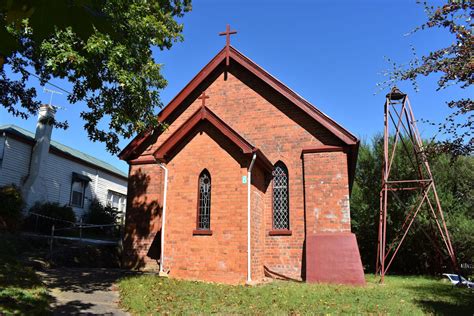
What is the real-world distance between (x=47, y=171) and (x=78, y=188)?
315cm

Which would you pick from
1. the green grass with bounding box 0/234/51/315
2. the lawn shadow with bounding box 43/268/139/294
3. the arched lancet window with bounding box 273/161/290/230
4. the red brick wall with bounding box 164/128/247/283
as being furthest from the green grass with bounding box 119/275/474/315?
the arched lancet window with bounding box 273/161/290/230

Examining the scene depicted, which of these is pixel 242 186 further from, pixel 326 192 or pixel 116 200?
pixel 116 200

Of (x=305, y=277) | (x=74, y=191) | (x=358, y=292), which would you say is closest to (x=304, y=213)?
(x=305, y=277)

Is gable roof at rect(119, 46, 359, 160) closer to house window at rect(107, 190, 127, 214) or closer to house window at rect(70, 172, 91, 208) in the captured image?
house window at rect(70, 172, 91, 208)

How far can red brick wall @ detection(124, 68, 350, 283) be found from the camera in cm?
1159

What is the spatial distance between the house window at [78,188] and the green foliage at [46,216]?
3675 mm

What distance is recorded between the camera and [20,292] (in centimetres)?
776

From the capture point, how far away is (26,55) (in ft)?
42.7

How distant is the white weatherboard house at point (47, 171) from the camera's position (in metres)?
21.2

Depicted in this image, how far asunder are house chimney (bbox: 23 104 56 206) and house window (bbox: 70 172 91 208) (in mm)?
3112

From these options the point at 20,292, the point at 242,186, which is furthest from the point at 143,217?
the point at 20,292

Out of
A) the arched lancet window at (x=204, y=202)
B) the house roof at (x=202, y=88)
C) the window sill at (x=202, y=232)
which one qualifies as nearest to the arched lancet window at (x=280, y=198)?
the house roof at (x=202, y=88)

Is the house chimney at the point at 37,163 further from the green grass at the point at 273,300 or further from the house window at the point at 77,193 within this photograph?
the green grass at the point at 273,300

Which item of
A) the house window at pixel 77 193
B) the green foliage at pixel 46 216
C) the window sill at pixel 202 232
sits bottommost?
the window sill at pixel 202 232
